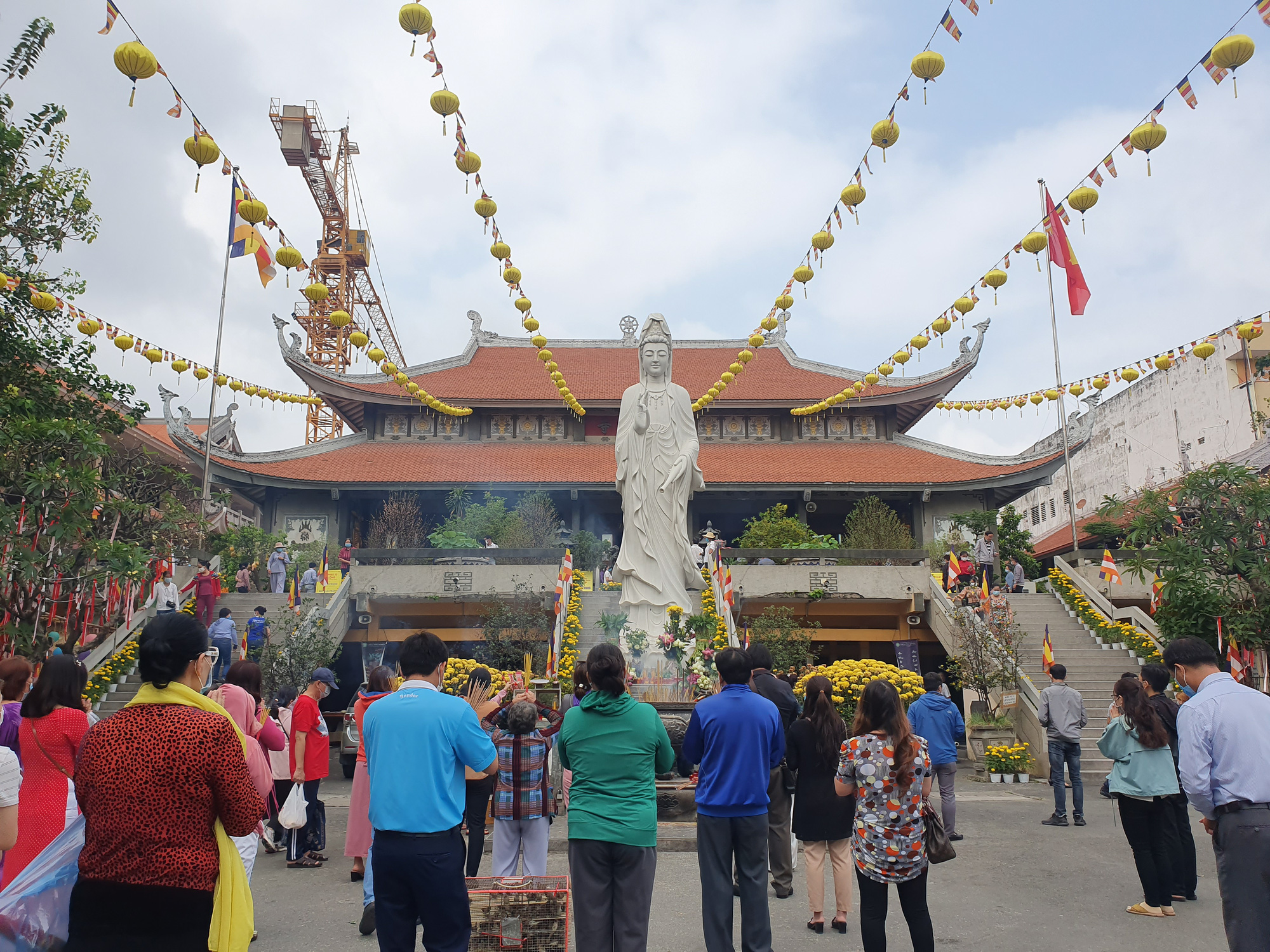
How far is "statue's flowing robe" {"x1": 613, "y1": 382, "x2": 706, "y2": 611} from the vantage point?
36.9 ft

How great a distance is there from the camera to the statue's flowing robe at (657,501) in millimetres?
11242

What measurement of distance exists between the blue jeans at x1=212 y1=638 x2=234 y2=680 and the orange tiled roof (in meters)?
9.75

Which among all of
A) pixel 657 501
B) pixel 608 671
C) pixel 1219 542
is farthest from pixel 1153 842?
pixel 1219 542

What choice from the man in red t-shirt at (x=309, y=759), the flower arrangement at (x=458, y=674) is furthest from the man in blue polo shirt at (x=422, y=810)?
the flower arrangement at (x=458, y=674)

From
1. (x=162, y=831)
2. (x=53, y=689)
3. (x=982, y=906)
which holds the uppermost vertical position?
(x=53, y=689)

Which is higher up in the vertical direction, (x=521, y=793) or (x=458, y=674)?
(x=458, y=674)

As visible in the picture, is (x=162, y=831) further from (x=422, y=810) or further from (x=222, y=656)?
(x=222, y=656)

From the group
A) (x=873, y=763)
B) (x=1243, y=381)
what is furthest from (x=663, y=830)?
(x=1243, y=381)

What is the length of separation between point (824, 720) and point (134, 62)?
26.8 ft

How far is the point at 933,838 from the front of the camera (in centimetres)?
417

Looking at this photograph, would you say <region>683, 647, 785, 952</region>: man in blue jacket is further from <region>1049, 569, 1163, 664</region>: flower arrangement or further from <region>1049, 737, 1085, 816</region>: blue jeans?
<region>1049, 569, 1163, 664</region>: flower arrangement

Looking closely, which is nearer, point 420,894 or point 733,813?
point 420,894

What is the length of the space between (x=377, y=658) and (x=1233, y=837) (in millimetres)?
15243

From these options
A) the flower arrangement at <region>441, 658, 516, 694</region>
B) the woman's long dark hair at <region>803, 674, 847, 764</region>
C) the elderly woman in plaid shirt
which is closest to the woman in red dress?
the elderly woman in plaid shirt
